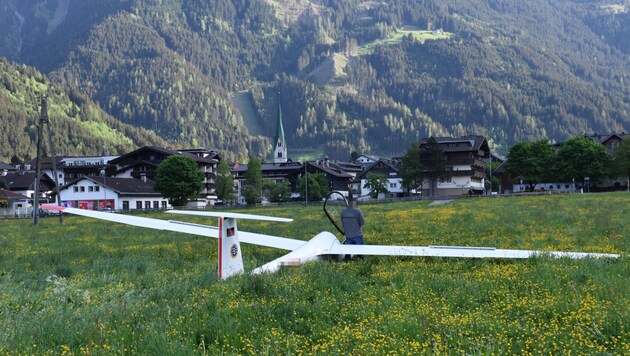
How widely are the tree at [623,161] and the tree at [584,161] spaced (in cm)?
169

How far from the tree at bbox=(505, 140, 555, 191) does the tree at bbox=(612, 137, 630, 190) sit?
11041 mm

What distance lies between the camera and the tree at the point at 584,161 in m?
97.5

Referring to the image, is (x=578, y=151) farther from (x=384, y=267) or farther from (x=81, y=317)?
(x=81, y=317)

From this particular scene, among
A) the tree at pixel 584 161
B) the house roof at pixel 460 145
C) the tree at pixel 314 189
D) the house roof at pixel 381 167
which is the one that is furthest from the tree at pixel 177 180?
the tree at pixel 584 161

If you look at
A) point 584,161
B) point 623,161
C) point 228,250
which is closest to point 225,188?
point 584,161

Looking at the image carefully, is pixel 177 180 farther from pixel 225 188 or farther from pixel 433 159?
pixel 433 159

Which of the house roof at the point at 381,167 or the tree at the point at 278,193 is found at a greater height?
the house roof at the point at 381,167

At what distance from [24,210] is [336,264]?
10354 cm

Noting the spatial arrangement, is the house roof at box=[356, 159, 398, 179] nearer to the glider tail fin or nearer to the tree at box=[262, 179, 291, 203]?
the tree at box=[262, 179, 291, 203]

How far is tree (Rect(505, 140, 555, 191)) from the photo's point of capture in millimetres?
102938

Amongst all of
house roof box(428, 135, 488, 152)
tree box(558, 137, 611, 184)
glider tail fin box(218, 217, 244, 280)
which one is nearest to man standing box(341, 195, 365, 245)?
glider tail fin box(218, 217, 244, 280)

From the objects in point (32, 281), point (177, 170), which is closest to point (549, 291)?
point (32, 281)

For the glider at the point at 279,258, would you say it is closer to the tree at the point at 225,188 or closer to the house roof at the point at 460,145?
the house roof at the point at 460,145

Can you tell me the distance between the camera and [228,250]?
11.3 m
